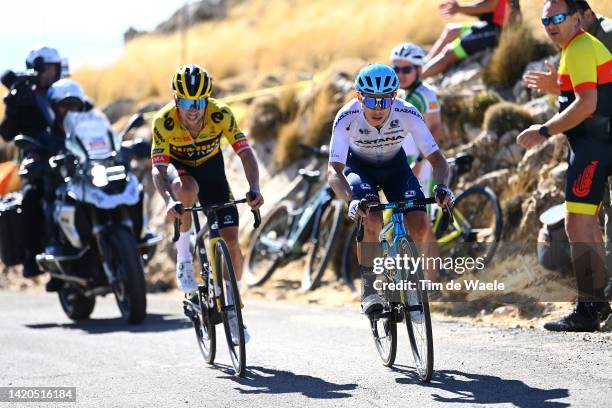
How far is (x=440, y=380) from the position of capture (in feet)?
24.3

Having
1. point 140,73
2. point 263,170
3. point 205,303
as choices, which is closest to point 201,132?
point 205,303

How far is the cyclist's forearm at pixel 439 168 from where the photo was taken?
767cm

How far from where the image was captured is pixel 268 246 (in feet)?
46.2

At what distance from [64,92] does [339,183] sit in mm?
5423

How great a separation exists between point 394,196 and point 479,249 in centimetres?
354

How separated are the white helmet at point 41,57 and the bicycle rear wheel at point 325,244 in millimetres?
3617

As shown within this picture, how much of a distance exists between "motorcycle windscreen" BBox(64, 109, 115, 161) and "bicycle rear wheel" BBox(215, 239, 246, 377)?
3.98 m

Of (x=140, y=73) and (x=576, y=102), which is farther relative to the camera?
(x=140, y=73)

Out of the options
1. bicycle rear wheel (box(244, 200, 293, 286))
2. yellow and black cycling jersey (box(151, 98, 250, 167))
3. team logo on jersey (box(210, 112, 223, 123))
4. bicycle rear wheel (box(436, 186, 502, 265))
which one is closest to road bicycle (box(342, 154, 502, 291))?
bicycle rear wheel (box(436, 186, 502, 265))

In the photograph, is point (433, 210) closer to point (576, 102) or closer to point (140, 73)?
point (576, 102)

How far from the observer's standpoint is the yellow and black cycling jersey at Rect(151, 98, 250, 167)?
8875 millimetres

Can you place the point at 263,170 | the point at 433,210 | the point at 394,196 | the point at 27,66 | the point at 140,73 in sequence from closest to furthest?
the point at 394,196 → the point at 433,210 → the point at 27,66 → the point at 263,170 → the point at 140,73

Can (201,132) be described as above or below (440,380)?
above

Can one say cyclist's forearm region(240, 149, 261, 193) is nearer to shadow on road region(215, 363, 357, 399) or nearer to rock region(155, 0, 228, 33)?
shadow on road region(215, 363, 357, 399)
